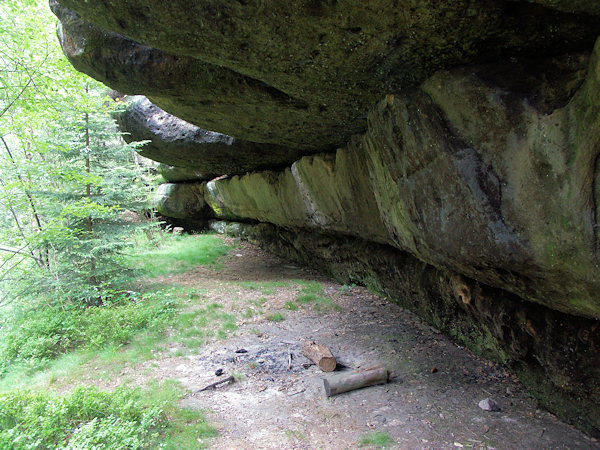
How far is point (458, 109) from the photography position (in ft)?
11.4

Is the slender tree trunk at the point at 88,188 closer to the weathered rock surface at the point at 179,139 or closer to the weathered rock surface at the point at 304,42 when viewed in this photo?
the weathered rock surface at the point at 179,139

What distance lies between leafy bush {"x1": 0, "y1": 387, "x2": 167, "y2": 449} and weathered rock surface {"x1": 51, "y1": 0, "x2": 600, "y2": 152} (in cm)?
434

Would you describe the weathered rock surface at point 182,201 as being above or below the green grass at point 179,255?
above

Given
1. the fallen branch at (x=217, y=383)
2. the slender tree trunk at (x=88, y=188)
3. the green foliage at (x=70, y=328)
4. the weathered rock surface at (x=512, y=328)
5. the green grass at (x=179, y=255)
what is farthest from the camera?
the green grass at (x=179, y=255)

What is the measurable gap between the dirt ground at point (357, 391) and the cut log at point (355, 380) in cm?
9

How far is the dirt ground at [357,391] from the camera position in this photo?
3.82 meters

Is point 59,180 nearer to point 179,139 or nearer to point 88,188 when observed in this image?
point 88,188

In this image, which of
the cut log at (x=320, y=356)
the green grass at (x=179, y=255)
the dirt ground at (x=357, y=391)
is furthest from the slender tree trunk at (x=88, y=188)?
the cut log at (x=320, y=356)

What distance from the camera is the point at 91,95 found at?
863 cm

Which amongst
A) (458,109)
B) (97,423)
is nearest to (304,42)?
(458,109)

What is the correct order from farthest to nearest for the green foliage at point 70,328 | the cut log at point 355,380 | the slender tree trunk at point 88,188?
the slender tree trunk at point 88,188 < the green foliage at point 70,328 < the cut log at point 355,380

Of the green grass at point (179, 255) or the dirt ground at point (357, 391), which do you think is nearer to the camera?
the dirt ground at point (357, 391)

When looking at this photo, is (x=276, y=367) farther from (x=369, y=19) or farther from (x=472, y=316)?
(x=369, y=19)

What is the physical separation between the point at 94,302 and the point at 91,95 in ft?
17.9
